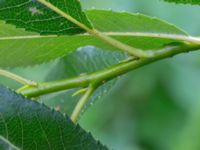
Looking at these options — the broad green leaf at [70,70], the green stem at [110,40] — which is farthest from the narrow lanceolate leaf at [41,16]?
the broad green leaf at [70,70]

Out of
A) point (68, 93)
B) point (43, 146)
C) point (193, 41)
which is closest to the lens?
point (43, 146)

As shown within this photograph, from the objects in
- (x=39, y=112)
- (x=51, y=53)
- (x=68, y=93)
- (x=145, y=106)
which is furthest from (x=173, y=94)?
(x=39, y=112)

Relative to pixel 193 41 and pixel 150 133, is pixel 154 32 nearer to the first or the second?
pixel 193 41

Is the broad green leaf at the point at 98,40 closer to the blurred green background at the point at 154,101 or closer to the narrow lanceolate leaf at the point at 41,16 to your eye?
the narrow lanceolate leaf at the point at 41,16

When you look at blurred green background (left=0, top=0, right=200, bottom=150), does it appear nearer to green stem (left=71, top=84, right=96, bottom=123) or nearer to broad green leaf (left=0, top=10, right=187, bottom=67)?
broad green leaf (left=0, top=10, right=187, bottom=67)

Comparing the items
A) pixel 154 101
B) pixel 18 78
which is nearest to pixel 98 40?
pixel 18 78
